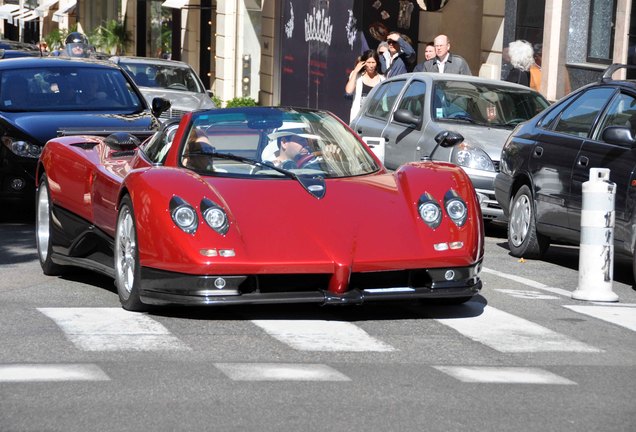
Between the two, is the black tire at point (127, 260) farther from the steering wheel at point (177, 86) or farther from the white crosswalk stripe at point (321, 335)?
the steering wheel at point (177, 86)

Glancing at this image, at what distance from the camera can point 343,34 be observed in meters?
27.1

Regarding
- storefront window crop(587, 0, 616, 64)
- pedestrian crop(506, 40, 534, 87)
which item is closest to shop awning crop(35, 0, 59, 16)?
storefront window crop(587, 0, 616, 64)

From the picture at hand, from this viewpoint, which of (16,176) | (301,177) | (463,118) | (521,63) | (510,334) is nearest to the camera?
(510,334)

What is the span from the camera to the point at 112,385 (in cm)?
633

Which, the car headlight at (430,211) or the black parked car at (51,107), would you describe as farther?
the black parked car at (51,107)

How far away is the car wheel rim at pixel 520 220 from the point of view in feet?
39.4

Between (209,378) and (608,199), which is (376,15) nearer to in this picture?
(608,199)

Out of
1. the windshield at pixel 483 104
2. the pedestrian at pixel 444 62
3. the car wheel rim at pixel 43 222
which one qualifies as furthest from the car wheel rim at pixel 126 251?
the pedestrian at pixel 444 62

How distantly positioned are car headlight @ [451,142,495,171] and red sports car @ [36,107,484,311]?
4494 millimetres

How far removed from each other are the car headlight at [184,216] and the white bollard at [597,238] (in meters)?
2.92

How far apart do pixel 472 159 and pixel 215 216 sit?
248 inches

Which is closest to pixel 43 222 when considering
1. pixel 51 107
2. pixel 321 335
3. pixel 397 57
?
pixel 321 335

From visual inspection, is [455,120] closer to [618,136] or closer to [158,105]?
[158,105]

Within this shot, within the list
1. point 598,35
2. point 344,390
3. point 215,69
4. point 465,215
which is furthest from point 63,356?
point 215,69
